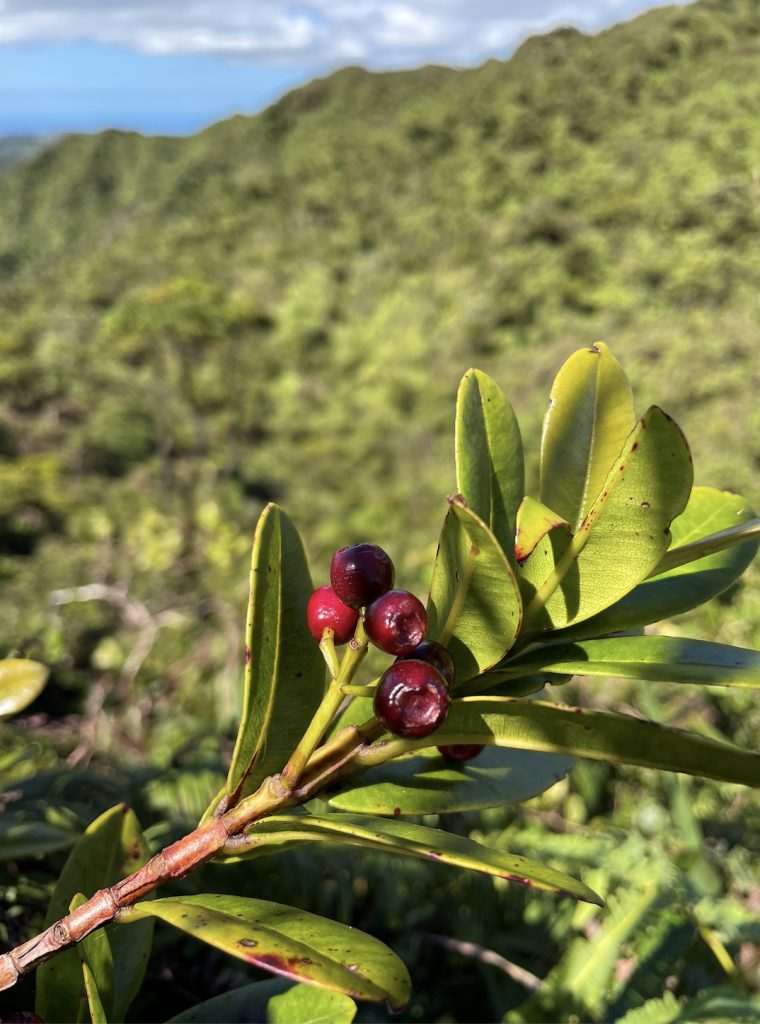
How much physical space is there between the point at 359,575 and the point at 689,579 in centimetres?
20

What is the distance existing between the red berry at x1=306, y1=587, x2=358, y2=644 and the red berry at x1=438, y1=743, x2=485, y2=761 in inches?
3.9

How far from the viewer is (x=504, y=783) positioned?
0.43m

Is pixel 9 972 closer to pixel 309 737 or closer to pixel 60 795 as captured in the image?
pixel 309 737

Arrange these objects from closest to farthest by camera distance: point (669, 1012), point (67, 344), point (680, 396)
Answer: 1. point (669, 1012)
2. point (680, 396)
3. point (67, 344)

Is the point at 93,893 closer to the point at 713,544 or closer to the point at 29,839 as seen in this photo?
the point at 29,839

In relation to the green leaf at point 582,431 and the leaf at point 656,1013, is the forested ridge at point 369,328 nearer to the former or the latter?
the leaf at point 656,1013

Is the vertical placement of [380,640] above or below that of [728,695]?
above

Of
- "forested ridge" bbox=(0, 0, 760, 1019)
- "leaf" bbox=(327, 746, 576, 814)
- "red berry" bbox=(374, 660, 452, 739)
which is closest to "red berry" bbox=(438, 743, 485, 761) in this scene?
"leaf" bbox=(327, 746, 576, 814)

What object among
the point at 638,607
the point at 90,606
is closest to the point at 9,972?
the point at 638,607

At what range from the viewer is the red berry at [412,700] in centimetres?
32

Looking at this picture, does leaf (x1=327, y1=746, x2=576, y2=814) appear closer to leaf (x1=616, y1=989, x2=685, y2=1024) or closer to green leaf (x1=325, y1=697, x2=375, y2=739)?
green leaf (x1=325, y1=697, x2=375, y2=739)

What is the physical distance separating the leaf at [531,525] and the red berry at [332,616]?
0.10m

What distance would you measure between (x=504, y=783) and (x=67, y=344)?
14.6m

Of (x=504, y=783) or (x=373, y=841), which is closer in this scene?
(x=373, y=841)
